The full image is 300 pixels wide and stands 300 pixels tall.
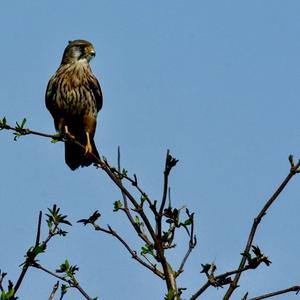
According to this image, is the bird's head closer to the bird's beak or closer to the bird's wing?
the bird's beak

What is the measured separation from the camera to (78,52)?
7.67m

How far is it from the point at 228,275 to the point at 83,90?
14.9 feet

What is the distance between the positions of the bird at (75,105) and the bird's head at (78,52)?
0.21m

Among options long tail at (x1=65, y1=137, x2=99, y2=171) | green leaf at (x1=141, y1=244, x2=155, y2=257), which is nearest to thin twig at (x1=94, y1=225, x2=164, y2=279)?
green leaf at (x1=141, y1=244, x2=155, y2=257)

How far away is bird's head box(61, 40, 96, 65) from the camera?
299 inches

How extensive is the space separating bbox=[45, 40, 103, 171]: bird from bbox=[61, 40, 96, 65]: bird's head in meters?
0.21

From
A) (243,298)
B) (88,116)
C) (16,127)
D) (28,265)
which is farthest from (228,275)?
(88,116)

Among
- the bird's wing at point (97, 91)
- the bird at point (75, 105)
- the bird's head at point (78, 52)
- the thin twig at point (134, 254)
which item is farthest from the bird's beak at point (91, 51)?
the thin twig at point (134, 254)

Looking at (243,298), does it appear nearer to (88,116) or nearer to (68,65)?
(88,116)

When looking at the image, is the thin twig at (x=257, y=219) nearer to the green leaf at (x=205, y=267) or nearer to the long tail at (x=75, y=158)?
the green leaf at (x=205, y=267)

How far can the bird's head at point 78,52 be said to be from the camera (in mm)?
7598

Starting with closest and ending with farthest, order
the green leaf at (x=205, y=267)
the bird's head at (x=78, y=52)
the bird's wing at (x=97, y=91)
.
Result: the green leaf at (x=205, y=267), the bird's wing at (x=97, y=91), the bird's head at (x=78, y=52)

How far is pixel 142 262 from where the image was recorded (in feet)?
10.3

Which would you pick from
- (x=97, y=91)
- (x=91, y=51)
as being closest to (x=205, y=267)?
(x=97, y=91)
